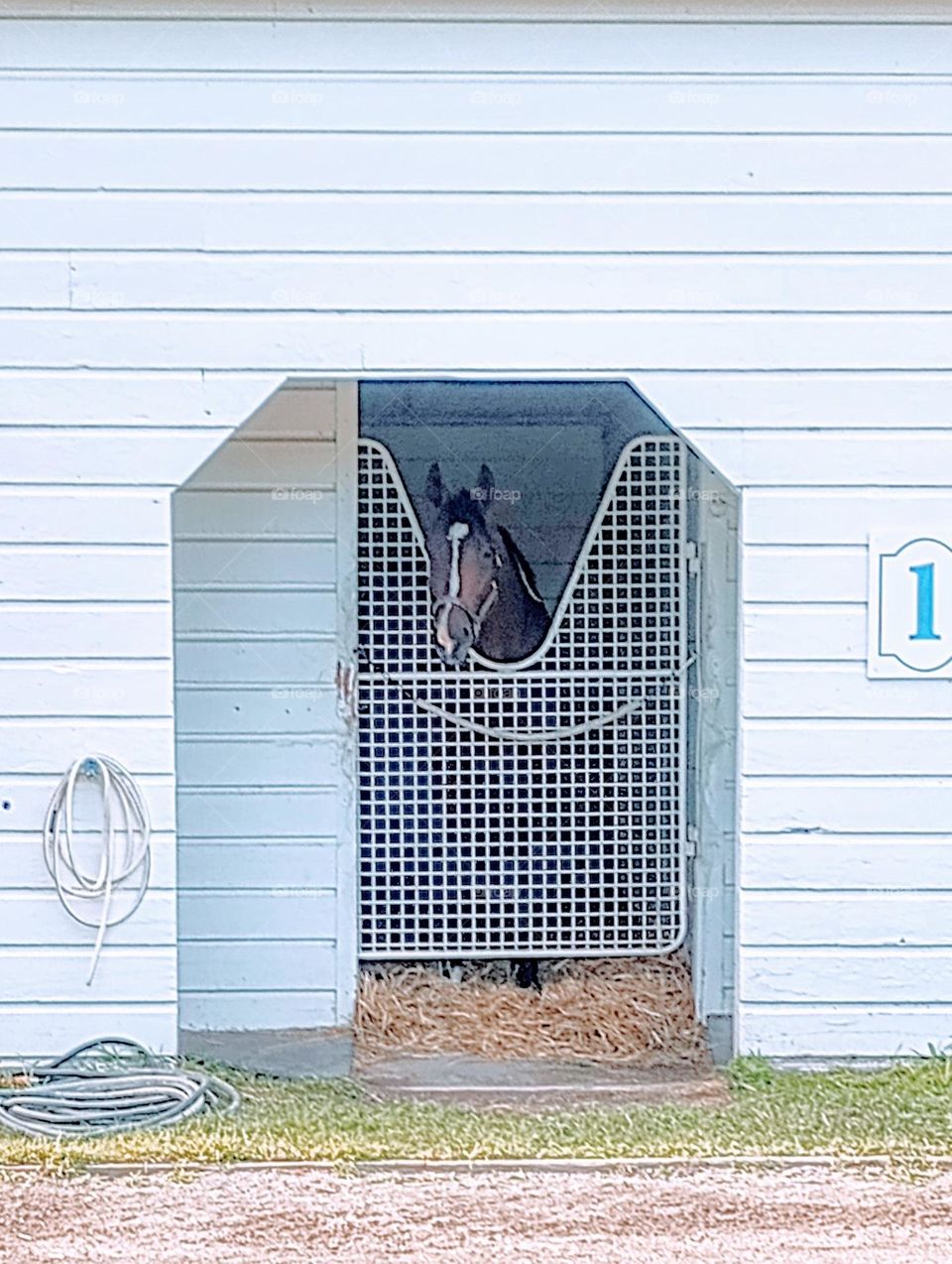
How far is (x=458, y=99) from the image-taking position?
4.39m

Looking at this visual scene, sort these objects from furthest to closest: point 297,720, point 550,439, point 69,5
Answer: point 550,439
point 297,720
point 69,5

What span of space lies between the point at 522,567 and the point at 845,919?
1953mm

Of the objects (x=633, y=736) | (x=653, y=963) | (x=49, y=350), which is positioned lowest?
(x=653, y=963)

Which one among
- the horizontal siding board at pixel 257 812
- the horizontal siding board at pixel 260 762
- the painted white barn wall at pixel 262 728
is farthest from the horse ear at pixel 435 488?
the horizontal siding board at pixel 257 812

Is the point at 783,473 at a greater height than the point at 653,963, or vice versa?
Answer: the point at 783,473

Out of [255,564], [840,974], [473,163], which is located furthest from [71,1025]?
[473,163]

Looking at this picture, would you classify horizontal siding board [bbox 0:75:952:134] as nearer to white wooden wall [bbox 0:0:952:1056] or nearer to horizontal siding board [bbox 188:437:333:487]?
white wooden wall [bbox 0:0:952:1056]

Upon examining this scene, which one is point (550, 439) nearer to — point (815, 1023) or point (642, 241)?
point (642, 241)

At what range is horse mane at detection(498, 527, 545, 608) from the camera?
604 cm

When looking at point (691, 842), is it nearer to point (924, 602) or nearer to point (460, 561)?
point (460, 561)

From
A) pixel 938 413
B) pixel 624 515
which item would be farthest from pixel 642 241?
pixel 624 515

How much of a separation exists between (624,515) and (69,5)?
2416 millimetres

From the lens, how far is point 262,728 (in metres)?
5.57

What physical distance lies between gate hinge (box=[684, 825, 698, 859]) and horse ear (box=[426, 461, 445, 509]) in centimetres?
138
